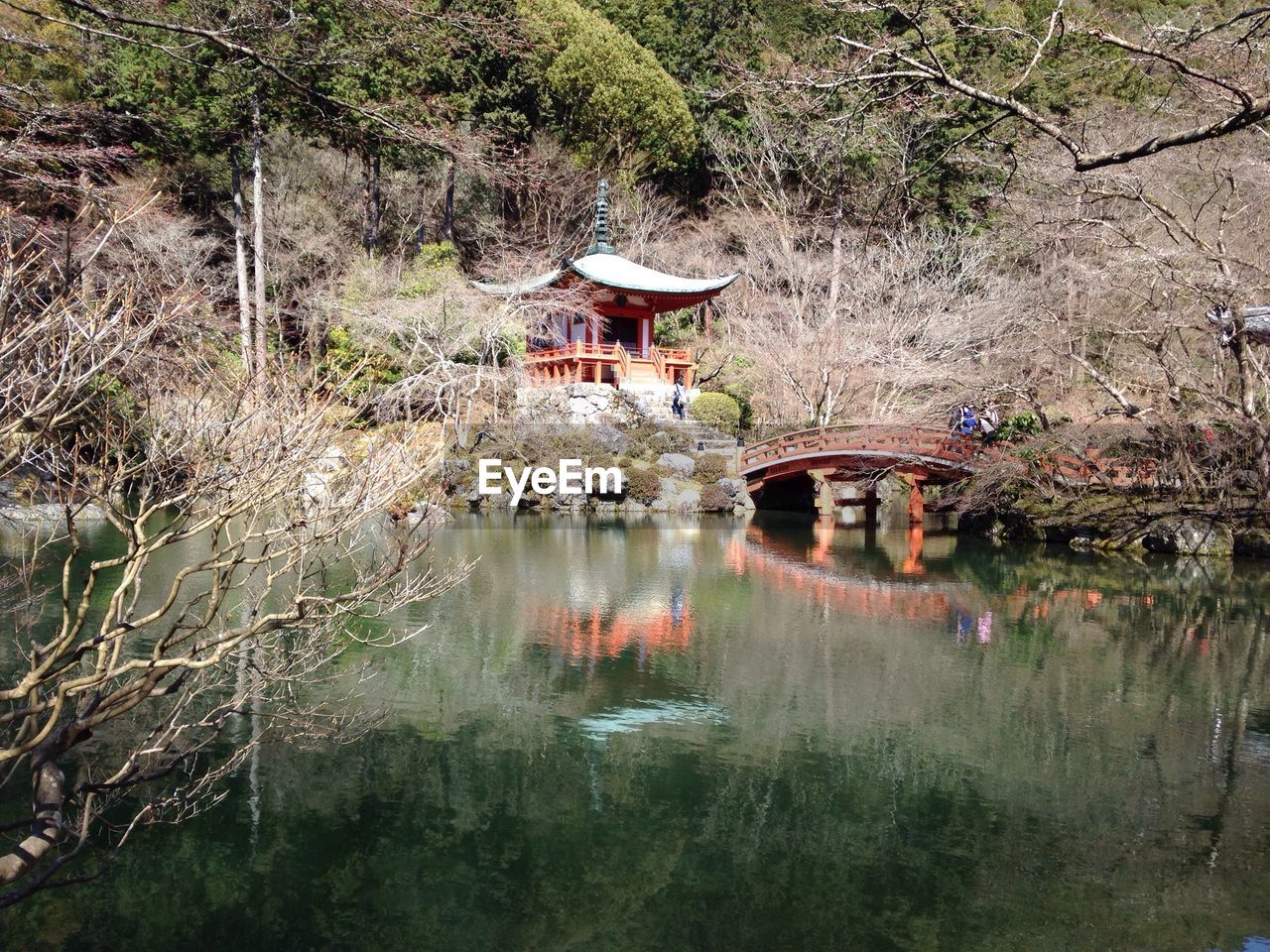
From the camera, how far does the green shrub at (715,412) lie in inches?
883

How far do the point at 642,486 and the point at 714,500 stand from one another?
1.44 metres

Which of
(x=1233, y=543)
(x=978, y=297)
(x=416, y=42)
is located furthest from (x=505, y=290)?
(x=416, y=42)

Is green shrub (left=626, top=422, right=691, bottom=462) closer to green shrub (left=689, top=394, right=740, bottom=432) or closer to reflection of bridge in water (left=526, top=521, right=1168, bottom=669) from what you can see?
green shrub (left=689, top=394, right=740, bottom=432)

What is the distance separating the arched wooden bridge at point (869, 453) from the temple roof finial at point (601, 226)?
6475mm

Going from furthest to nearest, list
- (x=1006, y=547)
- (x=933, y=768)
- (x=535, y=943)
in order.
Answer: (x=1006, y=547) < (x=933, y=768) < (x=535, y=943)

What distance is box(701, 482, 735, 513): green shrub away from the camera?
64.8ft

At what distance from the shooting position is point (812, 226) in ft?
88.7

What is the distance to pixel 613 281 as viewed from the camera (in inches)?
884

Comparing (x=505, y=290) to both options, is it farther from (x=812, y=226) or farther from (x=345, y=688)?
(x=345, y=688)

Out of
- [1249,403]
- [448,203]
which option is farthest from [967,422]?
[448,203]

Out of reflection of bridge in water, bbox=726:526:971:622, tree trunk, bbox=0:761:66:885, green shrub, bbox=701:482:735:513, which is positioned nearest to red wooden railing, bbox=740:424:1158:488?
green shrub, bbox=701:482:735:513

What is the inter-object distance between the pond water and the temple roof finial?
14727mm

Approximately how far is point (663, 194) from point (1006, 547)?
54.1 ft

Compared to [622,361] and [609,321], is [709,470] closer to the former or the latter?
[622,361]
